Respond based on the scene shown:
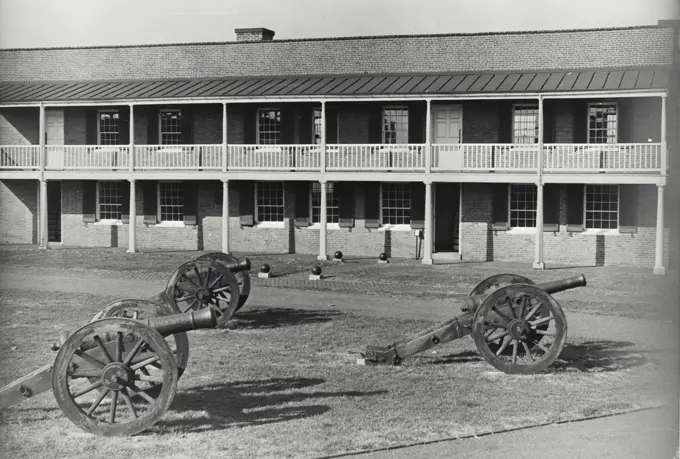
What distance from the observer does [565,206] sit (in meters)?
21.0

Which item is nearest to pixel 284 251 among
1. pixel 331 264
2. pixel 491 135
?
pixel 331 264

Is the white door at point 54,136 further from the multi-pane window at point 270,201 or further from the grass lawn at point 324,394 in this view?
the grass lawn at point 324,394

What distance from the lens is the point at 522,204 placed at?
21250mm

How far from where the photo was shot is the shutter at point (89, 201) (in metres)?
18.7

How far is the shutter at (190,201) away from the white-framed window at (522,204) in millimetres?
8230

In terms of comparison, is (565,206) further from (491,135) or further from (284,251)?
(284,251)

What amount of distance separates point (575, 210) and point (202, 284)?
12.5m

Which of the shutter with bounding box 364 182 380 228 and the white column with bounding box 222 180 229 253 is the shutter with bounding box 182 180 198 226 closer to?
the white column with bounding box 222 180 229 253

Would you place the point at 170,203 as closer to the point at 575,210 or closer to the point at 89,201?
the point at 89,201

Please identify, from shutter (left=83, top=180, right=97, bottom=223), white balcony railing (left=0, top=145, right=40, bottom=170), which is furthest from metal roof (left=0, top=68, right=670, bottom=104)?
shutter (left=83, top=180, right=97, bottom=223)

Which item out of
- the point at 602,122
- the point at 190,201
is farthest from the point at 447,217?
the point at 190,201

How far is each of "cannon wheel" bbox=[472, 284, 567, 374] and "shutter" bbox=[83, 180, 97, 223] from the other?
12240 millimetres

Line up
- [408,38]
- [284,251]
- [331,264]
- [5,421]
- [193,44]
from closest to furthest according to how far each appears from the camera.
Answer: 1. [5,421]
2. [331,264]
3. [284,251]
4. [408,38]
5. [193,44]

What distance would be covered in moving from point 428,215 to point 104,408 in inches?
495
